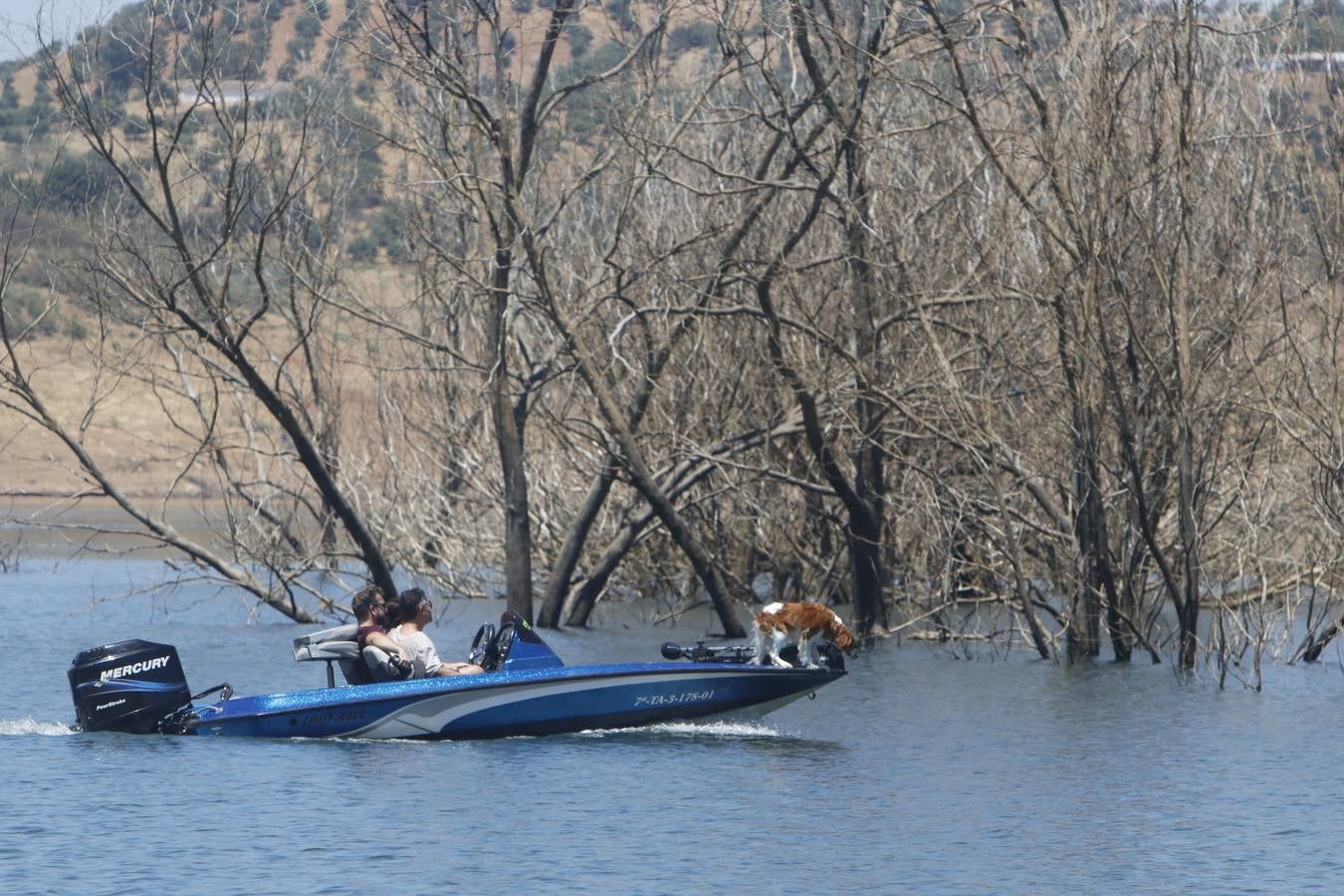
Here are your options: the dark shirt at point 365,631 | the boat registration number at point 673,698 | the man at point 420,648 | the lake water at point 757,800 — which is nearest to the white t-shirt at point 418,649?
the man at point 420,648

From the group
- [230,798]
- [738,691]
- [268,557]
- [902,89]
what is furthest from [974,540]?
[230,798]

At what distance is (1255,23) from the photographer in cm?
2322

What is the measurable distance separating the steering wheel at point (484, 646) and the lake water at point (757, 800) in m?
0.76

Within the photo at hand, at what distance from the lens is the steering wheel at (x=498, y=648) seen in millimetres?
18234

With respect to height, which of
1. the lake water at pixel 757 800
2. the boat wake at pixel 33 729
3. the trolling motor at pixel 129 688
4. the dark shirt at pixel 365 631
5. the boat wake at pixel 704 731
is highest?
the dark shirt at pixel 365 631

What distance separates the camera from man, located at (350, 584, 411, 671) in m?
17.6

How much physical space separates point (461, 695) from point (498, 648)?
0.58 meters

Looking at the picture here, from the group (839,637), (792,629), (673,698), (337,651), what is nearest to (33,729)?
(337,651)

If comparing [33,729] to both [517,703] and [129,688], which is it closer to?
[129,688]

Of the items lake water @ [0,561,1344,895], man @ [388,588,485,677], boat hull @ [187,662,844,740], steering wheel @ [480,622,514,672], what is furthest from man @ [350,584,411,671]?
lake water @ [0,561,1344,895]

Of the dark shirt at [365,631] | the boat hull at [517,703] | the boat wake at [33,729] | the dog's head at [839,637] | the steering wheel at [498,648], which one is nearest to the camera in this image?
the dark shirt at [365,631]

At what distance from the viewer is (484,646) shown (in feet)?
61.6

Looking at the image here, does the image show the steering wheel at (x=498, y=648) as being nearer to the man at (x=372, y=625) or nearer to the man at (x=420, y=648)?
the man at (x=420, y=648)

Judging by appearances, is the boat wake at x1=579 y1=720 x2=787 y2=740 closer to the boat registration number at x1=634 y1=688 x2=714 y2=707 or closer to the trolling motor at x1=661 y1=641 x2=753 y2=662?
Answer: the boat registration number at x1=634 y1=688 x2=714 y2=707
